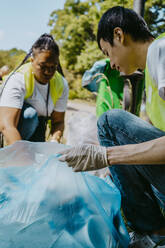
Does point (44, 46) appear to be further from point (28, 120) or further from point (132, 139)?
point (132, 139)

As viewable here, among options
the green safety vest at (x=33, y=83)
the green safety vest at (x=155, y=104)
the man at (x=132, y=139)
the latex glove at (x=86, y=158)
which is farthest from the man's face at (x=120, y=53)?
the green safety vest at (x=33, y=83)

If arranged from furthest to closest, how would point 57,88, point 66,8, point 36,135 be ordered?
point 66,8 < point 36,135 < point 57,88

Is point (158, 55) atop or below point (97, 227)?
atop

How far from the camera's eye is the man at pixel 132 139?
0.93 m

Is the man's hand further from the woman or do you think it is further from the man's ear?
the man's ear

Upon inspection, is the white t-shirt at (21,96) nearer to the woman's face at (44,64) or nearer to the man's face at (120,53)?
the woman's face at (44,64)

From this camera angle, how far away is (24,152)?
46.0 inches

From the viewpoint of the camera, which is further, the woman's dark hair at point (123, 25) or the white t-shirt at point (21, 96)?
the white t-shirt at point (21, 96)

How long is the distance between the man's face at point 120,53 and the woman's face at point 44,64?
0.57 metres

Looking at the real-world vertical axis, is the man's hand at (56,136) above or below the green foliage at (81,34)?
below

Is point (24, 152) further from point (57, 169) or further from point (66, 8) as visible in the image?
point (66, 8)

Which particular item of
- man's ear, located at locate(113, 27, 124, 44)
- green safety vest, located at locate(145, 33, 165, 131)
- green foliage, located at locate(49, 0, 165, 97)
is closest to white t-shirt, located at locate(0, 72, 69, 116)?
man's ear, located at locate(113, 27, 124, 44)

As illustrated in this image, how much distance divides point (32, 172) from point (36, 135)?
1109 mm

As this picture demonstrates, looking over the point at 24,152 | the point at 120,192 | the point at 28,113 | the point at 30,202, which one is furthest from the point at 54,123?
the point at 30,202
